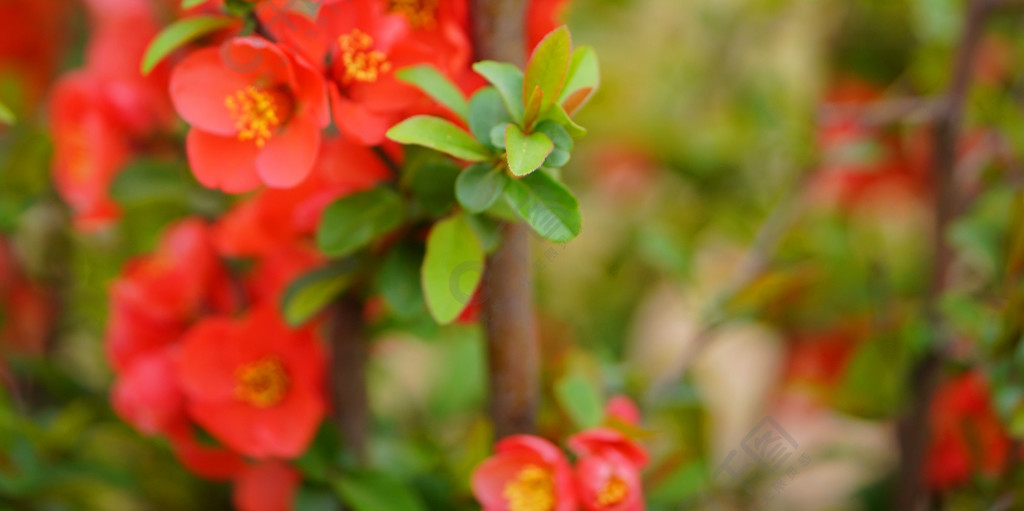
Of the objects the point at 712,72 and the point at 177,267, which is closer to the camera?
the point at 177,267

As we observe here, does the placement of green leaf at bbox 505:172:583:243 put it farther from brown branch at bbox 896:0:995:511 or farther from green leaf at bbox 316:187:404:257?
brown branch at bbox 896:0:995:511

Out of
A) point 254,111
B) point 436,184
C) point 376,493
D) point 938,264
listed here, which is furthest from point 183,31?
point 938,264

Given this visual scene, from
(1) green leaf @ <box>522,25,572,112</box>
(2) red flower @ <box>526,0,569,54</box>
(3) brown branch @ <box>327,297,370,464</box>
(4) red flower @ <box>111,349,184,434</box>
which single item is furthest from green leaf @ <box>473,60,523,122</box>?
(4) red flower @ <box>111,349,184,434</box>

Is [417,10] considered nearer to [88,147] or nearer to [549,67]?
[549,67]

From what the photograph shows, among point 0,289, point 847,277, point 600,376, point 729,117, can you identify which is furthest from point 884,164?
point 0,289

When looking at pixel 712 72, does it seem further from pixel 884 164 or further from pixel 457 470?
pixel 457 470

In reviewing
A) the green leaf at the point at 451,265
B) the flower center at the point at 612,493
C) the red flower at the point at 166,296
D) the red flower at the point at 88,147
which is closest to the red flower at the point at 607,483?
the flower center at the point at 612,493

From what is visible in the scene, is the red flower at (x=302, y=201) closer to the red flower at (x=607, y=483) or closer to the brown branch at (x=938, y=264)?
the red flower at (x=607, y=483)
